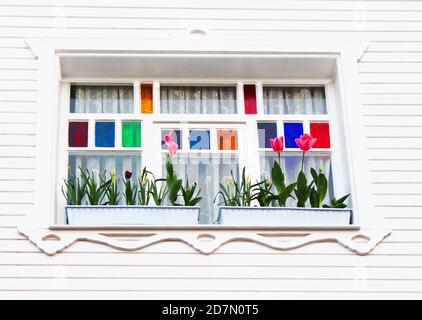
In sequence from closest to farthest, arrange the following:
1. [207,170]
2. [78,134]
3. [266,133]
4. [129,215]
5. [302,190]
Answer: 1. [129,215]
2. [302,190]
3. [207,170]
4. [78,134]
5. [266,133]

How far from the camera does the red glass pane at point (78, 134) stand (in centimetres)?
750

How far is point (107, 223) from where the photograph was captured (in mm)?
6832

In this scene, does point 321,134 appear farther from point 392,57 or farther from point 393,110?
point 392,57

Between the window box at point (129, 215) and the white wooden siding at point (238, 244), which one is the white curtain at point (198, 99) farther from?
the window box at point (129, 215)

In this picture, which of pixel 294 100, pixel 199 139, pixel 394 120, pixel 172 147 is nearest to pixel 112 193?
pixel 172 147

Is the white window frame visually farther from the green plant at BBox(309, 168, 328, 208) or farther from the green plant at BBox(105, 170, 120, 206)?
the green plant at BBox(105, 170, 120, 206)

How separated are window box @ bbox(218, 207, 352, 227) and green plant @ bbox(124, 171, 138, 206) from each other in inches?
26.7

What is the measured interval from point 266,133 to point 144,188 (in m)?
1.19

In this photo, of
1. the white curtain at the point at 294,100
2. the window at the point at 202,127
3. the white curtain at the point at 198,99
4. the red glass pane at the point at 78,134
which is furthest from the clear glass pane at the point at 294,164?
the red glass pane at the point at 78,134

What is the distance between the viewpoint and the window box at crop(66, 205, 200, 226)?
6844 millimetres

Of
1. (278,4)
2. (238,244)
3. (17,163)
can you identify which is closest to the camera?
(238,244)

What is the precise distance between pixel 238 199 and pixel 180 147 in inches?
29.4

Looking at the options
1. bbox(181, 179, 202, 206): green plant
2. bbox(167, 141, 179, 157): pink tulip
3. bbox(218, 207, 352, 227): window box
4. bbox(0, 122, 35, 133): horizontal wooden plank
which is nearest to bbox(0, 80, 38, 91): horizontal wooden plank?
bbox(0, 122, 35, 133): horizontal wooden plank

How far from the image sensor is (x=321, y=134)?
7680mm
